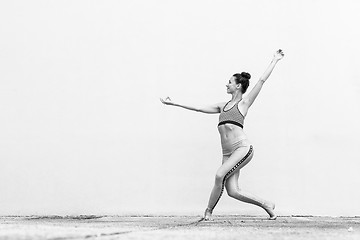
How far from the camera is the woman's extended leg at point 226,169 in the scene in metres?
3.84

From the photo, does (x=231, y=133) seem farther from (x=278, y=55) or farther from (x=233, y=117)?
(x=278, y=55)

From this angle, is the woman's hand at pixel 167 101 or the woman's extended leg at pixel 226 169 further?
the woman's hand at pixel 167 101

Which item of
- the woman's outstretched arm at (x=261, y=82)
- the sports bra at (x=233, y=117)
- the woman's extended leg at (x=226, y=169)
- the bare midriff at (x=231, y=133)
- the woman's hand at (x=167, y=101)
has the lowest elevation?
the woman's extended leg at (x=226, y=169)

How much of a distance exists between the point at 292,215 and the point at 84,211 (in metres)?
1.58

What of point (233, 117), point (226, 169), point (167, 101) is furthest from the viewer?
point (167, 101)

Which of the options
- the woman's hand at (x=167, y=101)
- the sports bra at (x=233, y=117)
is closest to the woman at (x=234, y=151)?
the sports bra at (x=233, y=117)

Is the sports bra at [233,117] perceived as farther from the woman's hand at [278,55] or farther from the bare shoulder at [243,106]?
the woman's hand at [278,55]

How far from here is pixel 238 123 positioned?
3.95 m

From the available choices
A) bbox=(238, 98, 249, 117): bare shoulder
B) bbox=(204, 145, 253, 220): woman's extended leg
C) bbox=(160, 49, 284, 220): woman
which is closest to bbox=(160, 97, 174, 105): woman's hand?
bbox=(160, 49, 284, 220): woman

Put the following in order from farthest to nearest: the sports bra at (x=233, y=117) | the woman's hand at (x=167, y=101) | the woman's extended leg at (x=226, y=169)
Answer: the woman's hand at (x=167, y=101) → the sports bra at (x=233, y=117) → the woman's extended leg at (x=226, y=169)

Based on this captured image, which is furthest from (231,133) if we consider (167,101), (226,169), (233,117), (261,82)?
(167,101)

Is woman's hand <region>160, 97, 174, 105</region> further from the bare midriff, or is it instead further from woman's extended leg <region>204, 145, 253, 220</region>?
woman's extended leg <region>204, 145, 253, 220</region>

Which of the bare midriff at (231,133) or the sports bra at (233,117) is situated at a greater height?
the sports bra at (233,117)

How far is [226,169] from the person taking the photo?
3.84 meters
